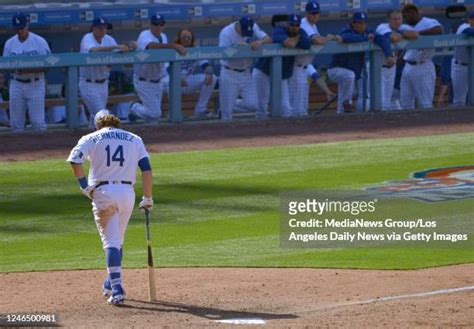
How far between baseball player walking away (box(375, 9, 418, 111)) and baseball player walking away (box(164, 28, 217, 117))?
2.92 metres

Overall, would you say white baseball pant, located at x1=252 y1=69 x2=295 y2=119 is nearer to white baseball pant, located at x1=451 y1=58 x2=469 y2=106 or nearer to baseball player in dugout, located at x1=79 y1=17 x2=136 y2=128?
baseball player in dugout, located at x1=79 y1=17 x2=136 y2=128

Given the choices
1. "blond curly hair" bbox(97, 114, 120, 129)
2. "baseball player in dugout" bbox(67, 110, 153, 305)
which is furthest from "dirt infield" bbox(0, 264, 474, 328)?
"blond curly hair" bbox(97, 114, 120, 129)

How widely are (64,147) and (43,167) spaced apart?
1282 mm

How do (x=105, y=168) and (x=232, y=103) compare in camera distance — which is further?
(x=232, y=103)

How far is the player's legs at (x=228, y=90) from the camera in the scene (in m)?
18.3

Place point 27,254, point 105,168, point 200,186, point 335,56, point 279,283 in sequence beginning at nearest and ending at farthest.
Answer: point 105,168
point 279,283
point 27,254
point 200,186
point 335,56

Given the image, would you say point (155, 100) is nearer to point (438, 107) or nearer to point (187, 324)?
point (438, 107)

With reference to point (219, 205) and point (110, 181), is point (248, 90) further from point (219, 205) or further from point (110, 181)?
point (110, 181)

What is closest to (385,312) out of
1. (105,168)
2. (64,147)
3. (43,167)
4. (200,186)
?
(105,168)

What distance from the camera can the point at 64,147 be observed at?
1603 centimetres

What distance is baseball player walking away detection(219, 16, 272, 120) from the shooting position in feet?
60.0

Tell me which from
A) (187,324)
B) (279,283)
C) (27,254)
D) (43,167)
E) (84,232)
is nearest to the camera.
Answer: (187,324)

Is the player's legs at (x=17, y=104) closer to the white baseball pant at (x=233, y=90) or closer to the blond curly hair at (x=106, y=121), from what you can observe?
the white baseball pant at (x=233, y=90)

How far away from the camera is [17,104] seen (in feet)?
55.5
